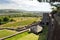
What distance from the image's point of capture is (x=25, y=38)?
15.4 m

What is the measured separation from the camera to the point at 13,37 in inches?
622

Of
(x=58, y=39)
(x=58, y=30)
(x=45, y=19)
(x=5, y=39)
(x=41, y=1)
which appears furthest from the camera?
(x=45, y=19)

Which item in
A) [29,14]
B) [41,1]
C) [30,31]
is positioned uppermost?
[41,1]

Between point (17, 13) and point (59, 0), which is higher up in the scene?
point (59, 0)

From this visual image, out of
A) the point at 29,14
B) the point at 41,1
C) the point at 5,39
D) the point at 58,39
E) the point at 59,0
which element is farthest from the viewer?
the point at 29,14

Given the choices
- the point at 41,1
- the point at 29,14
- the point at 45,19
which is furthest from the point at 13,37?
the point at 29,14

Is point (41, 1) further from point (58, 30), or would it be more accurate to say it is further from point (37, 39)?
point (58, 30)

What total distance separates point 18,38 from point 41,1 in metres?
4.61

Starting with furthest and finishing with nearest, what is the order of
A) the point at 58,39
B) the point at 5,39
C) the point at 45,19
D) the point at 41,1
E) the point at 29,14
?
the point at 29,14 < the point at 45,19 < the point at 41,1 < the point at 5,39 < the point at 58,39

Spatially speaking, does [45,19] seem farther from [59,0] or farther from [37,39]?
[59,0]

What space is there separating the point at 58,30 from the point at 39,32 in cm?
1261

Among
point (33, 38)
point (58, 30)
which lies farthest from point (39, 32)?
point (58, 30)

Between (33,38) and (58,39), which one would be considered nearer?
(58,39)

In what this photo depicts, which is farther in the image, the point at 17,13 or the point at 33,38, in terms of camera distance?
the point at 17,13
